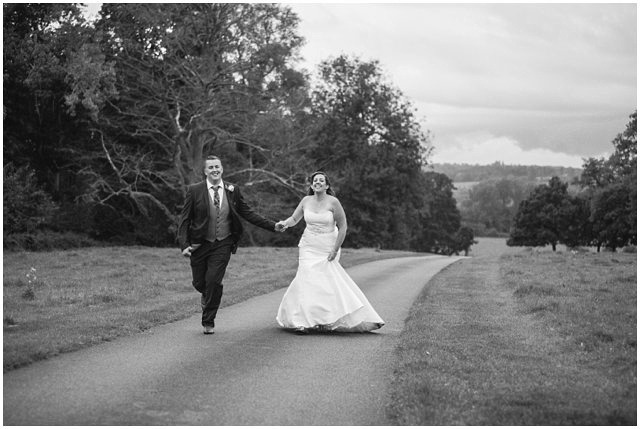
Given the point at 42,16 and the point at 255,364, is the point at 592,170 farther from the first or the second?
the point at 255,364

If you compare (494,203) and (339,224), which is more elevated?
(494,203)

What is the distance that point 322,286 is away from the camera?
35.7 feet

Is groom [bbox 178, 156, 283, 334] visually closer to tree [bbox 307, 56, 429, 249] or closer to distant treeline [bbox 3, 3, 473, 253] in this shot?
distant treeline [bbox 3, 3, 473, 253]

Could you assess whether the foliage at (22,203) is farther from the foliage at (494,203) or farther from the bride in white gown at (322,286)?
the foliage at (494,203)

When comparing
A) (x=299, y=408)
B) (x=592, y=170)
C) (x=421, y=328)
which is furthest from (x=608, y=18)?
(x=592, y=170)

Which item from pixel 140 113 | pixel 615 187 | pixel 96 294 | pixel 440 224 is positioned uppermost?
pixel 140 113

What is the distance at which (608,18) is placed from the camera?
15383mm

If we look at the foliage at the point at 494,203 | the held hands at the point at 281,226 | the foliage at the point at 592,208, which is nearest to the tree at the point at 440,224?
the foliage at the point at 592,208

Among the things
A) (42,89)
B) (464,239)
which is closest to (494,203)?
(464,239)

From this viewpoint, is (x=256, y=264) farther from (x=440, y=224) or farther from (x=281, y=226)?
(x=440, y=224)

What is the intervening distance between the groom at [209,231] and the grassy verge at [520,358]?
2867 millimetres

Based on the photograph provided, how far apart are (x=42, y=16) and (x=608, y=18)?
25.7m

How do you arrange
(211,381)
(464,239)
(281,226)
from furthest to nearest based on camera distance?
(464,239), (281,226), (211,381)

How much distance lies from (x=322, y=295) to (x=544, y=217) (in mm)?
76050
